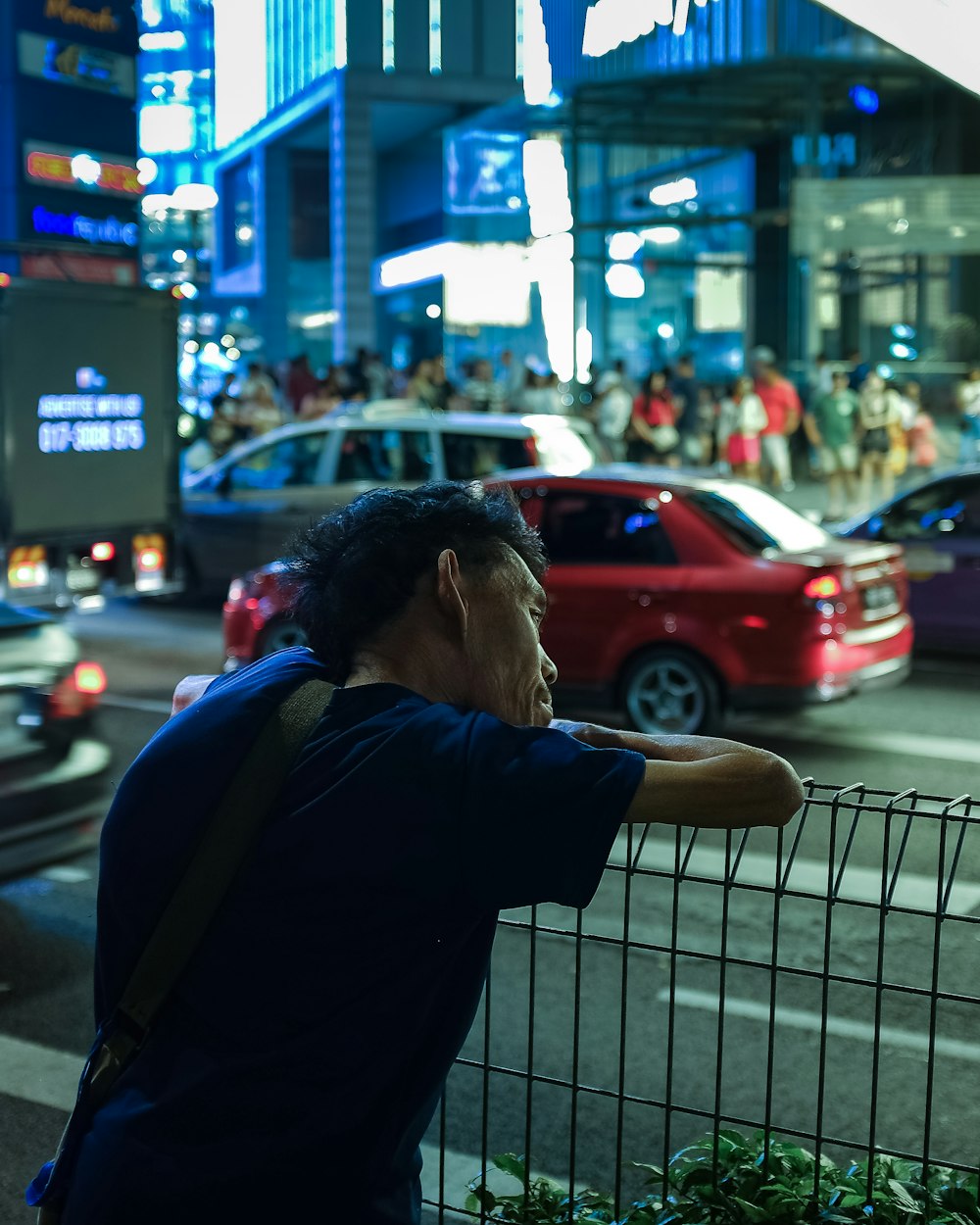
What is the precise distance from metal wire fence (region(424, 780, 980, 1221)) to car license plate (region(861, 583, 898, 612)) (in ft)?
8.60

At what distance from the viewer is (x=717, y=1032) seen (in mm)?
3695

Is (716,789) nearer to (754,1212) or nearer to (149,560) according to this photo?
(754,1212)

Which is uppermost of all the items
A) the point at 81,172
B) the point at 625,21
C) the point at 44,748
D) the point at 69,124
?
the point at 625,21

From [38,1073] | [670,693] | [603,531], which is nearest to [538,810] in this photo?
[38,1073]

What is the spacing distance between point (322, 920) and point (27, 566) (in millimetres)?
9211

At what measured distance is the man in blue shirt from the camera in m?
1.81

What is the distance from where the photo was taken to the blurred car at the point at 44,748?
5.50m

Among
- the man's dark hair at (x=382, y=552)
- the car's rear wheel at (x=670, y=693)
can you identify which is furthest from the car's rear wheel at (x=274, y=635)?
the man's dark hair at (x=382, y=552)

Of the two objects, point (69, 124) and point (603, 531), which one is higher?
point (69, 124)

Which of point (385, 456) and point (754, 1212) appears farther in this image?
point (385, 456)

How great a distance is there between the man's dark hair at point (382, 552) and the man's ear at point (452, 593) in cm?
2

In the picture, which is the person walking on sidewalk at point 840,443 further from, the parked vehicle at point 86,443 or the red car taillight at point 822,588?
the red car taillight at point 822,588

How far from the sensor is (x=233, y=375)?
71.8 feet

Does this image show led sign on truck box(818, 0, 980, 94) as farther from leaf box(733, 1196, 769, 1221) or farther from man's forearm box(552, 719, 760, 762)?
leaf box(733, 1196, 769, 1221)
